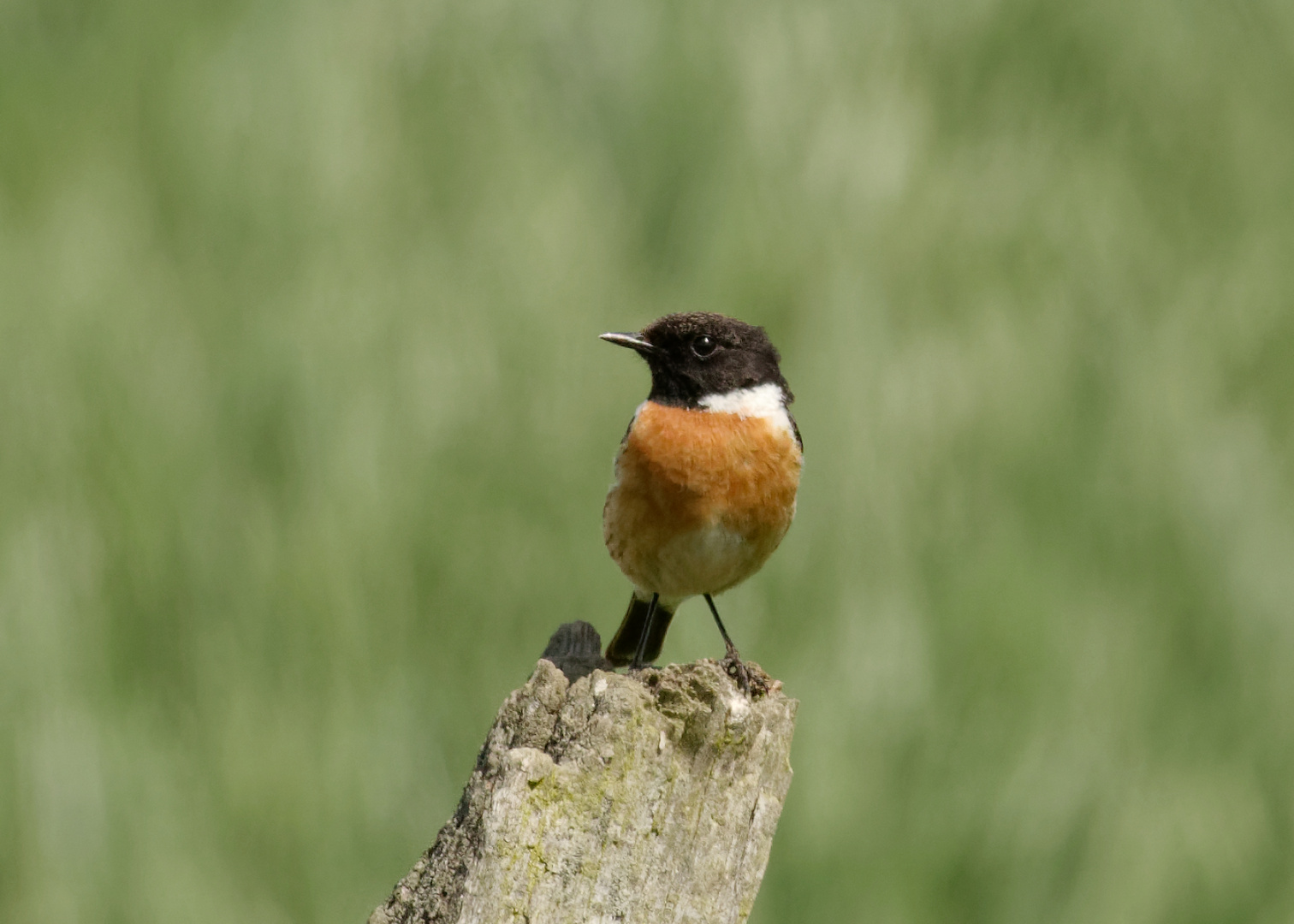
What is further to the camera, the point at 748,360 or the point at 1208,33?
the point at 1208,33

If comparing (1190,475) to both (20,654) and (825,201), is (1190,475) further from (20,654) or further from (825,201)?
(20,654)

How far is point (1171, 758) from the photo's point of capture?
6.38m

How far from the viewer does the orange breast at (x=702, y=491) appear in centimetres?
491

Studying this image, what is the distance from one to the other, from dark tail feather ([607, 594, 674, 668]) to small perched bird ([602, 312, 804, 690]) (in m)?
0.43

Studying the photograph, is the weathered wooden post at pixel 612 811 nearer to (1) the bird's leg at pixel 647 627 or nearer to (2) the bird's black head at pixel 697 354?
(2) the bird's black head at pixel 697 354

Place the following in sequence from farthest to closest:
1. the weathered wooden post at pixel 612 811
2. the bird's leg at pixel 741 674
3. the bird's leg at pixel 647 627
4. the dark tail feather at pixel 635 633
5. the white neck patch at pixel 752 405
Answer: the dark tail feather at pixel 635 633
the bird's leg at pixel 647 627
the white neck patch at pixel 752 405
the bird's leg at pixel 741 674
the weathered wooden post at pixel 612 811

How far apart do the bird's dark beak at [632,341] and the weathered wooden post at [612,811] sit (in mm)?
1822

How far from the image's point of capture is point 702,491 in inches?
193

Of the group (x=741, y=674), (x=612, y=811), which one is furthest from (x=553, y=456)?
(x=612, y=811)

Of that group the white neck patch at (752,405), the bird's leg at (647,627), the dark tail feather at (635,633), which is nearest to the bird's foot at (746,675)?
the bird's leg at (647,627)

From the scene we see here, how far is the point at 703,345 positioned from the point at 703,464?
17.6 inches

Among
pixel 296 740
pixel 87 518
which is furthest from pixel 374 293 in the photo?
pixel 296 740

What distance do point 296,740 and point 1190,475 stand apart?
387 centimetres

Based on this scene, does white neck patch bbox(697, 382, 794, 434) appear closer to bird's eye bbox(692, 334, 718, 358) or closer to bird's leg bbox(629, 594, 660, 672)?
bird's eye bbox(692, 334, 718, 358)
